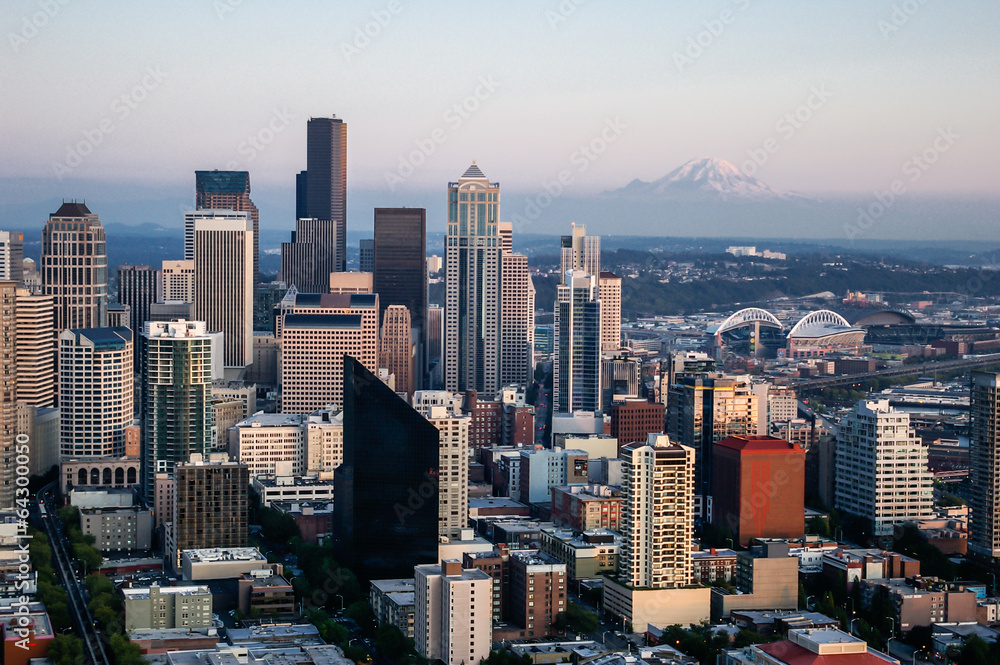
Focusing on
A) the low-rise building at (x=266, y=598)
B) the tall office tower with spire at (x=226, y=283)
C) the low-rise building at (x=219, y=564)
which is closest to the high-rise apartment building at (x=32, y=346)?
the low-rise building at (x=219, y=564)

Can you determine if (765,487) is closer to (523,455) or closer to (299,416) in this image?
(523,455)

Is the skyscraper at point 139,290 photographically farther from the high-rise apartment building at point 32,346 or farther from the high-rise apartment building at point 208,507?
the high-rise apartment building at point 208,507

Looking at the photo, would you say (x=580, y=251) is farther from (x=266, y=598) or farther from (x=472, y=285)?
(x=266, y=598)

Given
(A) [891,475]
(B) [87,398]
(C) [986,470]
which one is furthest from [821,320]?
(C) [986,470]

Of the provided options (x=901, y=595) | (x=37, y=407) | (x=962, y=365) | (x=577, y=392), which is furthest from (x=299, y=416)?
(x=962, y=365)

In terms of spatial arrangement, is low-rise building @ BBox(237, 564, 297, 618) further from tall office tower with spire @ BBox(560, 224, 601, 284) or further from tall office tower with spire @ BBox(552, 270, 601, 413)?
tall office tower with spire @ BBox(560, 224, 601, 284)

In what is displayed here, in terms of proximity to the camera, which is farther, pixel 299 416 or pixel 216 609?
pixel 299 416

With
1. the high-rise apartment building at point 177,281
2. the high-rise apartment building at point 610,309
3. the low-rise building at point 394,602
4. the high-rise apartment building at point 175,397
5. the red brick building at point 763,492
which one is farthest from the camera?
the high-rise apartment building at point 177,281

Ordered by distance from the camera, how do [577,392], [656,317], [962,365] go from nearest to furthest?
[577,392], [962,365], [656,317]
